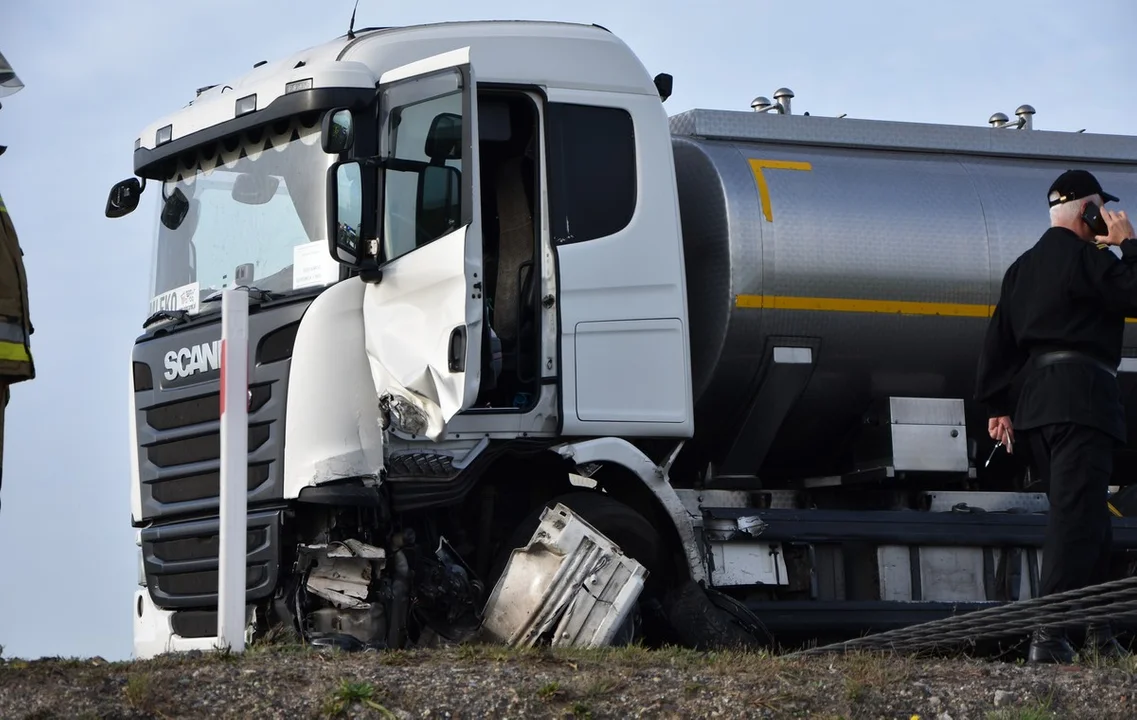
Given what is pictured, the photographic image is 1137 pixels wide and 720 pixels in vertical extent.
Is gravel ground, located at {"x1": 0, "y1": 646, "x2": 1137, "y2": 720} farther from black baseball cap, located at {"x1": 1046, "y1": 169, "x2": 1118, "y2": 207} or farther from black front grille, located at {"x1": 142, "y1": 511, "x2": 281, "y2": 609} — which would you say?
black baseball cap, located at {"x1": 1046, "y1": 169, "x2": 1118, "y2": 207}

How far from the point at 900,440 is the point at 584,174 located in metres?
2.44

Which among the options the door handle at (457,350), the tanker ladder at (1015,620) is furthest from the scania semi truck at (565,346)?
the tanker ladder at (1015,620)

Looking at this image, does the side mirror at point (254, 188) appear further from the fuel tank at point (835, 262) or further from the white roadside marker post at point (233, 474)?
the fuel tank at point (835, 262)

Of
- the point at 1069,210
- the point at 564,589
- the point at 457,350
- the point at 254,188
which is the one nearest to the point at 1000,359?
the point at 1069,210

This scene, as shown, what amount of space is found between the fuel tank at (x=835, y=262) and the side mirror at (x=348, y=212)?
208cm

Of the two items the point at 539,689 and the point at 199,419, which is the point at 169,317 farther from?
the point at 539,689

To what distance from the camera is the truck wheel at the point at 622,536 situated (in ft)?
24.3

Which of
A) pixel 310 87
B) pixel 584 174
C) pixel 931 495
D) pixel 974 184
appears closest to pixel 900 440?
pixel 931 495

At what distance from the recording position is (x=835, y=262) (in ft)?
27.7

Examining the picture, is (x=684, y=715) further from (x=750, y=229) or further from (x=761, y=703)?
(x=750, y=229)

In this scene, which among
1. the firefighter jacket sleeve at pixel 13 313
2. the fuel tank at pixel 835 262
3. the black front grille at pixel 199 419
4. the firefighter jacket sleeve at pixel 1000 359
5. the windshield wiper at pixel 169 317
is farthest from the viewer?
the fuel tank at pixel 835 262

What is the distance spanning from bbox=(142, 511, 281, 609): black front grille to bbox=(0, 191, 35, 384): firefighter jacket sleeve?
4.46 feet

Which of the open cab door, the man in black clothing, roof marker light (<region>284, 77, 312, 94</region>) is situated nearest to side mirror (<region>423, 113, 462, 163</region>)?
the open cab door

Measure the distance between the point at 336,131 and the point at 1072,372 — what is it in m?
3.32
